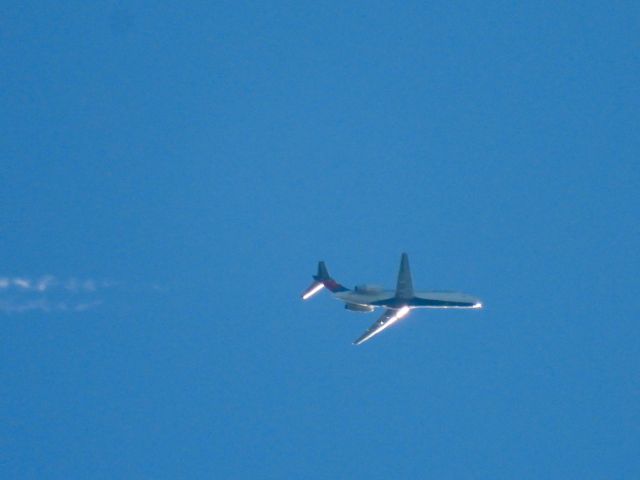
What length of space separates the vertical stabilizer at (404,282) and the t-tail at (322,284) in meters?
11.7

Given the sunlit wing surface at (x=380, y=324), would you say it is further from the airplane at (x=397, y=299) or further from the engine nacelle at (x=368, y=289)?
the engine nacelle at (x=368, y=289)

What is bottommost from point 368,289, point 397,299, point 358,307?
point 397,299

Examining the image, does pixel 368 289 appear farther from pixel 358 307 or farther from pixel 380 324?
pixel 380 324

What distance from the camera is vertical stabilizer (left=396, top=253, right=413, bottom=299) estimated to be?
Answer: 96062mm

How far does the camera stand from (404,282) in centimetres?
9744

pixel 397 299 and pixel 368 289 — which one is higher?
pixel 368 289

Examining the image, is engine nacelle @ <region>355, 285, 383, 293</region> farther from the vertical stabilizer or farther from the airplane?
the vertical stabilizer

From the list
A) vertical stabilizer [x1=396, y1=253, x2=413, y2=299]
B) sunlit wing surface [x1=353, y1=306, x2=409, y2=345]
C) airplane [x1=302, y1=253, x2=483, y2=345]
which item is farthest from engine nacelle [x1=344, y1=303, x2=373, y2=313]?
vertical stabilizer [x1=396, y1=253, x2=413, y2=299]

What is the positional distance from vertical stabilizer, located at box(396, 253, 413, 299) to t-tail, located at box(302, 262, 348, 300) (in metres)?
11.7

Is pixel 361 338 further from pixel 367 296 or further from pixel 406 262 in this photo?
pixel 406 262

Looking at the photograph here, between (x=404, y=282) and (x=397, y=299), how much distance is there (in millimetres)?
2356

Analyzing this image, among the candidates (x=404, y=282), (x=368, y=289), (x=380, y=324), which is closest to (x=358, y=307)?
(x=368, y=289)

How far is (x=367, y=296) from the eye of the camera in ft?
332

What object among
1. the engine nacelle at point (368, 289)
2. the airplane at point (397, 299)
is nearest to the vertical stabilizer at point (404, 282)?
the airplane at point (397, 299)
